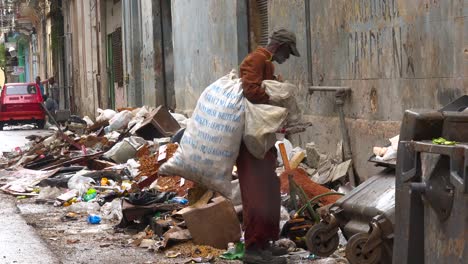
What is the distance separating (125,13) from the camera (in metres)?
26.2

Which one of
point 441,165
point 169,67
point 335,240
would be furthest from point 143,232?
point 169,67

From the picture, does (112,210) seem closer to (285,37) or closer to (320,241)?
(285,37)

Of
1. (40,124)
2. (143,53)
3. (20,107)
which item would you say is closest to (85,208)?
(143,53)

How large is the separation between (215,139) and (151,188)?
380cm

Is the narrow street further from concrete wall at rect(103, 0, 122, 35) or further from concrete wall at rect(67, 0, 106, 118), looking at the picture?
concrete wall at rect(67, 0, 106, 118)

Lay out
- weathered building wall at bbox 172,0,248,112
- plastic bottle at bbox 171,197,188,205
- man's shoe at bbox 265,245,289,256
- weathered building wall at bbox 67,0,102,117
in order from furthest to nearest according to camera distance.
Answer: weathered building wall at bbox 67,0,102,117 < weathered building wall at bbox 172,0,248,112 < plastic bottle at bbox 171,197,188,205 < man's shoe at bbox 265,245,289,256

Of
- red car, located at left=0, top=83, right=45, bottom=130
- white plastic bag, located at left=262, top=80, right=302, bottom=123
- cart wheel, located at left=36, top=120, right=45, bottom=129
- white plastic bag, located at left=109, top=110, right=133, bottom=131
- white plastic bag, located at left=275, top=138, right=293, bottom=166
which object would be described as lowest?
cart wheel, located at left=36, top=120, right=45, bottom=129

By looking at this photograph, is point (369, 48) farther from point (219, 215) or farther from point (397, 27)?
point (219, 215)

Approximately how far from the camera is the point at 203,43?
17859mm

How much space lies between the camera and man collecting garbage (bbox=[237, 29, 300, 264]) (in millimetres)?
7406

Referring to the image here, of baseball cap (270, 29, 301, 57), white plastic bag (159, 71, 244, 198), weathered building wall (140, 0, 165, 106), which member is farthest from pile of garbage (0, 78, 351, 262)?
weathered building wall (140, 0, 165, 106)

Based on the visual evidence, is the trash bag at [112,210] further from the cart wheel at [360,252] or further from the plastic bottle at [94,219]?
the cart wheel at [360,252]

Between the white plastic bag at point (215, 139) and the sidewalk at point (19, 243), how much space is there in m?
1.41

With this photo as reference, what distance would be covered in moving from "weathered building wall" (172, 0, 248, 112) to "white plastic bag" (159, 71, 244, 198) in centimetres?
754
